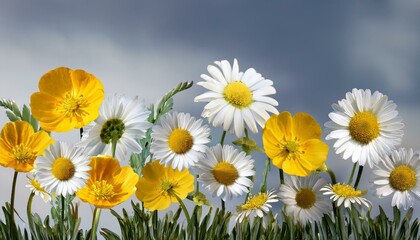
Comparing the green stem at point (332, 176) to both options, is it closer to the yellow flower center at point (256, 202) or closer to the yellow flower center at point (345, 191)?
the yellow flower center at point (345, 191)

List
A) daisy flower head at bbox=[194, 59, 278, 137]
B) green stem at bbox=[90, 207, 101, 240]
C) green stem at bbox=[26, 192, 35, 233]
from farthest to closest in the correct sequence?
green stem at bbox=[26, 192, 35, 233]
green stem at bbox=[90, 207, 101, 240]
daisy flower head at bbox=[194, 59, 278, 137]

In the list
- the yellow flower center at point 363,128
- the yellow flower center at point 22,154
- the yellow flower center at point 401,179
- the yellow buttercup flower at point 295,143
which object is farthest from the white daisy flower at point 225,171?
the yellow flower center at point 22,154

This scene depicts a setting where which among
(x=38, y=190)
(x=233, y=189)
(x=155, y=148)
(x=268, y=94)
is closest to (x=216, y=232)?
(x=233, y=189)

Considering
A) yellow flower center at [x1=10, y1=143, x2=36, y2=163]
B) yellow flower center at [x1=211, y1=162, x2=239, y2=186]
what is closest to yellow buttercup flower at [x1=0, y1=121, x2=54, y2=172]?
yellow flower center at [x1=10, y1=143, x2=36, y2=163]

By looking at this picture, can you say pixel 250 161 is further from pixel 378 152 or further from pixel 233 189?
pixel 378 152

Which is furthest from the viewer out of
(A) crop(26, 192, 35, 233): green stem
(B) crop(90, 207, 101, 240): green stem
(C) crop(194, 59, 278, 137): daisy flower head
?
(A) crop(26, 192, 35, 233): green stem

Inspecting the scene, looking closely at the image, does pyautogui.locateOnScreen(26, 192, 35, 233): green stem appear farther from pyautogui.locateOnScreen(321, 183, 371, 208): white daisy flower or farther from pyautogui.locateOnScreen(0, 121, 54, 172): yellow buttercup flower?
pyautogui.locateOnScreen(321, 183, 371, 208): white daisy flower
